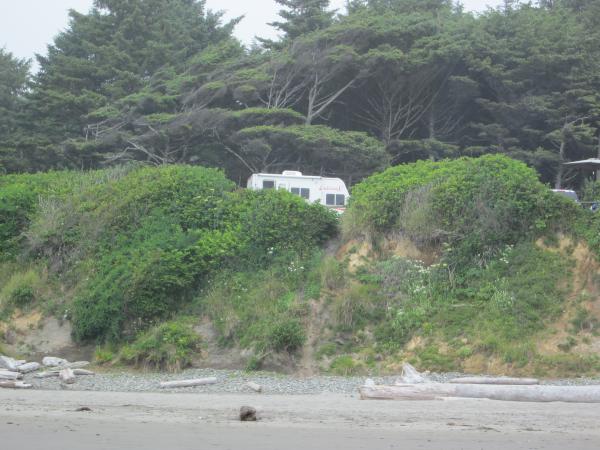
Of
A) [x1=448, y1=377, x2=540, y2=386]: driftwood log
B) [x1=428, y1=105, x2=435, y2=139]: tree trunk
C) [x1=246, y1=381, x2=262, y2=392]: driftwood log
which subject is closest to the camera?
[x1=448, y1=377, x2=540, y2=386]: driftwood log

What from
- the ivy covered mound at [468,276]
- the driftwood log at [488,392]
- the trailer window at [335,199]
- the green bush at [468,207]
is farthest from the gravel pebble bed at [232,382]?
the trailer window at [335,199]

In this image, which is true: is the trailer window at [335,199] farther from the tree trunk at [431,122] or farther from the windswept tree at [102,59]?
the windswept tree at [102,59]

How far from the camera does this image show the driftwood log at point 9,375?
16.5 metres

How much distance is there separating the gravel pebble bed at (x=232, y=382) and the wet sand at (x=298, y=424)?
1.51 meters

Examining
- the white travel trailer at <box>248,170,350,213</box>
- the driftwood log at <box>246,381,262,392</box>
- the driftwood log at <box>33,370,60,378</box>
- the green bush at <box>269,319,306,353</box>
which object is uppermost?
the white travel trailer at <box>248,170,350,213</box>

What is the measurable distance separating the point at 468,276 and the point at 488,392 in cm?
558

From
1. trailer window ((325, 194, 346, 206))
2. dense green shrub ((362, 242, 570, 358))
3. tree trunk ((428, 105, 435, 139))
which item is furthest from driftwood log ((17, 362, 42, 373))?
tree trunk ((428, 105, 435, 139))

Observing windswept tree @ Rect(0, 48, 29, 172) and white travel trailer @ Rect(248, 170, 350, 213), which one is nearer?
white travel trailer @ Rect(248, 170, 350, 213)

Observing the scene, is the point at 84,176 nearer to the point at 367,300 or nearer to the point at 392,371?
the point at 367,300

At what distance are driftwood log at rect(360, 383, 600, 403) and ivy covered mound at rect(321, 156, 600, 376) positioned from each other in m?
2.63

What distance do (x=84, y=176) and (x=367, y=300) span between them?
11835 millimetres

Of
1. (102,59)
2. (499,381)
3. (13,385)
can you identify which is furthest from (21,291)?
(102,59)

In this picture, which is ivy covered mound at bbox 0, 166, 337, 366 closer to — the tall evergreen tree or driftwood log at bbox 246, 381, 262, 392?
driftwood log at bbox 246, 381, 262, 392

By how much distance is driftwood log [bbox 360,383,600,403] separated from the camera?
12820 mm
